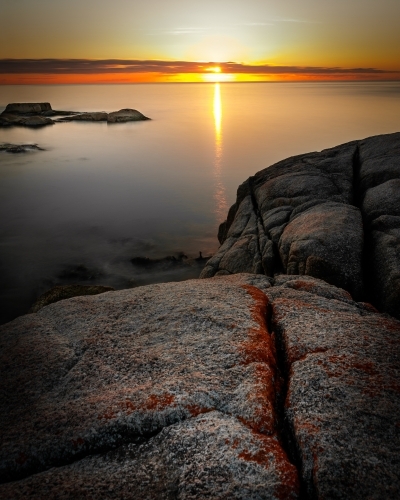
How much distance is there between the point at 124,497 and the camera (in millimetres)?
3988

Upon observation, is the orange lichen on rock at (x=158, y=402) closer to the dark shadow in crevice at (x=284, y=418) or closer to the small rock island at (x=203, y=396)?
the small rock island at (x=203, y=396)

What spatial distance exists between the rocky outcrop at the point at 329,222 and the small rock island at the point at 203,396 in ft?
9.28

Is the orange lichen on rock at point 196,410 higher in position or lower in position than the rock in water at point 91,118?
lower

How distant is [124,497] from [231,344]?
9.64 ft

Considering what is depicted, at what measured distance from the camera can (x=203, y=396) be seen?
16.9ft

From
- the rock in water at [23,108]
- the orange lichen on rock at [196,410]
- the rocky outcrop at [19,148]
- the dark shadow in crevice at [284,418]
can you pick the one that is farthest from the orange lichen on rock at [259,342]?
the rock in water at [23,108]

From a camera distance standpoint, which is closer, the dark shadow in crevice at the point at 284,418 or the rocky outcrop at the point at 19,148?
the dark shadow in crevice at the point at 284,418

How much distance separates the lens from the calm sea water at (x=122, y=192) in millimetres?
23172

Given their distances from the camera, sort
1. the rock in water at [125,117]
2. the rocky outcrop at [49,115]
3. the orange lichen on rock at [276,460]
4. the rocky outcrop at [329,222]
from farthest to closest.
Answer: the rock in water at [125,117] → the rocky outcrop at [49,115] → the rocky outcrop at [329,222] → the orange lichen on rock at [276,460]

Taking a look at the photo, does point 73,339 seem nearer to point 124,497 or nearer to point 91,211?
point 124,497

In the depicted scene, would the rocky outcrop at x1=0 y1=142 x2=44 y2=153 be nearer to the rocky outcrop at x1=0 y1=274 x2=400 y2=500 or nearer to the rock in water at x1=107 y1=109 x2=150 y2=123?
the rock in water at x1=107 y1=109 x2=150 y2=123

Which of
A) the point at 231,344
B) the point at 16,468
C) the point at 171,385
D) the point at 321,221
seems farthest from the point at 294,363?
the point at 321,221

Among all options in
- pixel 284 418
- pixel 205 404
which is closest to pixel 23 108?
Answer: pixel 205 404

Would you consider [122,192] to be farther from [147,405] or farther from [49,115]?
[49,115]
